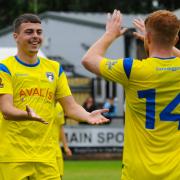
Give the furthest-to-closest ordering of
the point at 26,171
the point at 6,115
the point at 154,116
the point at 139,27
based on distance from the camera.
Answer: the point at 26,171, the point at 6,115, the point at 139,27, the point at 154,116

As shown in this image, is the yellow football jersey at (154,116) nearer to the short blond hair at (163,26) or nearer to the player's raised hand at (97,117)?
the short blond hair at (163,26)

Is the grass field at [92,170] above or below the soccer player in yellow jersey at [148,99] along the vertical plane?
below

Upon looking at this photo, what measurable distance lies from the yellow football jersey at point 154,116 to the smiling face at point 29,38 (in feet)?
7.02

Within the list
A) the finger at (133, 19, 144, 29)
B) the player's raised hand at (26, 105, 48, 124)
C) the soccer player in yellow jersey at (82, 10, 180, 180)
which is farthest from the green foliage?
the soccer player in yellow jersey at (82, 10, 180, 180)

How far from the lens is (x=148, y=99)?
6.89m

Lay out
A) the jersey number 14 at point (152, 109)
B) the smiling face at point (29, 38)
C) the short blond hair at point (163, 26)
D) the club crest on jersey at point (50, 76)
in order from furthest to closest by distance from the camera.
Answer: the smiling face at point (29, 38)
the club crest on jersey at point (50, 76)
the jersey number 14 at point (152, 109)
the short blond hair at point (163, 26)

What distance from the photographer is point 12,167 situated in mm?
8516

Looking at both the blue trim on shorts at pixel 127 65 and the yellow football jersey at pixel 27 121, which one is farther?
the yellow football jersey at pixel 27 121

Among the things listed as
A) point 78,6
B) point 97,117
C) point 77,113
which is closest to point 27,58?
point 77,113

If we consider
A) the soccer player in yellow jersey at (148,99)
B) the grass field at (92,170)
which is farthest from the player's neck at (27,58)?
the grass field at (92,170)

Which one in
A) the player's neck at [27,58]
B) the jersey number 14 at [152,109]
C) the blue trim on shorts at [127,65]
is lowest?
the player's neck at [27,58]

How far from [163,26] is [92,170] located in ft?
43.6

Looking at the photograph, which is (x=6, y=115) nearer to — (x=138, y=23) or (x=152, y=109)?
(x=138, y=23)

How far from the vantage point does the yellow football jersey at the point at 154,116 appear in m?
6.82
